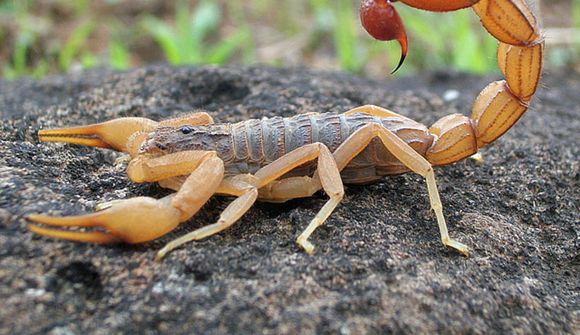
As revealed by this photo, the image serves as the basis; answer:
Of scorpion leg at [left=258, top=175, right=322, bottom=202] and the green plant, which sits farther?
the green plant

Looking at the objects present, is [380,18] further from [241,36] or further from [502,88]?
[241,36]

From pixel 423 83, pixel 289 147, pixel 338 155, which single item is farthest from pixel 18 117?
pixel 423 83

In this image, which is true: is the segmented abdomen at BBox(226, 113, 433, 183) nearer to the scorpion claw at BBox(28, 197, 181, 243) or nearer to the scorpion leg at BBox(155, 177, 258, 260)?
the scorpion leg at BBox(155, 177, 258, 260)

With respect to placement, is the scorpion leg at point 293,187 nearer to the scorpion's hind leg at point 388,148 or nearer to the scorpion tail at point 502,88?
the scorpion's hind leg at point 388,148

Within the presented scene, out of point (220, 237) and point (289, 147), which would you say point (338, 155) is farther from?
point (220, 237)

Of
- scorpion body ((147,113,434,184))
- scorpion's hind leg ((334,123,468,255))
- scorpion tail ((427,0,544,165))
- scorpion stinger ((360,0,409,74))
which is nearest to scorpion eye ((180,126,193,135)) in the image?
scorpion body ((147,113,434,184))

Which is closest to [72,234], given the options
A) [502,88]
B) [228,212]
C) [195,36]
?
[228,212]
